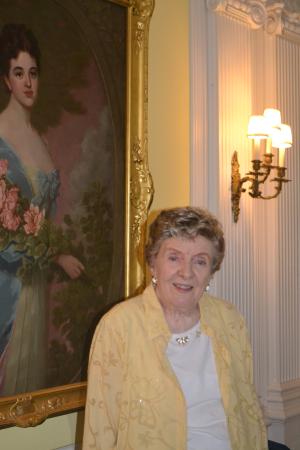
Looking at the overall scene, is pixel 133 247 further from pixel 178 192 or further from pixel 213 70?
pixel 213 70

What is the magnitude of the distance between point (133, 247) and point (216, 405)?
3.36 ft

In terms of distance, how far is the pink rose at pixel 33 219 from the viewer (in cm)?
247

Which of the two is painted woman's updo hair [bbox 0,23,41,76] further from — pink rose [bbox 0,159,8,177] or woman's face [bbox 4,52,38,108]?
pink rose [bbox 0,159,8,177]

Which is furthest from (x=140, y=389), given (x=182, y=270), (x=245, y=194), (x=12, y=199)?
(x=245, y=194)

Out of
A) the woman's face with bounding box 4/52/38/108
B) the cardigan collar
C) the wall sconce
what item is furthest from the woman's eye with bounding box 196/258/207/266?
the wall sconce

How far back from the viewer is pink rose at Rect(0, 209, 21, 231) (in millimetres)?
2391

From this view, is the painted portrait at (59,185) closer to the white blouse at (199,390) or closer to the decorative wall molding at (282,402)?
the white blouse at (199,390)

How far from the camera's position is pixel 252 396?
2.22 m

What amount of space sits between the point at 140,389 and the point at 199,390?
0.22 meters

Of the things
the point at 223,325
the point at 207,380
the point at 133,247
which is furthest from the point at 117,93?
the point at 207,380

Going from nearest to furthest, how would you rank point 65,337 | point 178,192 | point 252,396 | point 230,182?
point 252,396 → point 65,337 → point 178,192 → point 230,182

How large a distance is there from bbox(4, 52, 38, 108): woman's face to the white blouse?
1.16m

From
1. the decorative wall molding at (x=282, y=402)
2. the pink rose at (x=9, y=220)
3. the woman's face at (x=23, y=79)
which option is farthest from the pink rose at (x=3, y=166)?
the decorative wall molding at (x=282, y=402)

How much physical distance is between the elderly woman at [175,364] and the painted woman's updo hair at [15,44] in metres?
0.91
